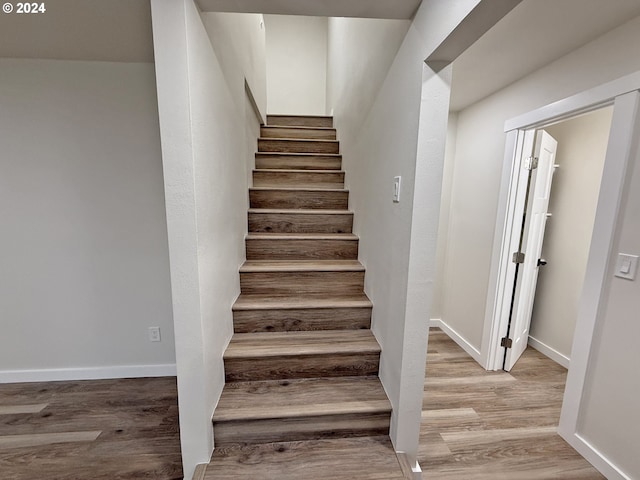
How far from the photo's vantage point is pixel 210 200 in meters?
1.29

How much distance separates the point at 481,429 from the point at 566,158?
7.69 feet

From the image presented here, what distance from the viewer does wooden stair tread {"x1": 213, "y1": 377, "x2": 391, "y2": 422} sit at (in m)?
1.37

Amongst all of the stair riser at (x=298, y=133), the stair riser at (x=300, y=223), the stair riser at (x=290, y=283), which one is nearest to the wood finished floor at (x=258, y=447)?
the stair riser at (x=290, y=283)

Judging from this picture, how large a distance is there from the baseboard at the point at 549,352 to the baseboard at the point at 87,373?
3.18 m

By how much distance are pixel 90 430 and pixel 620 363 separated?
2.81 meters

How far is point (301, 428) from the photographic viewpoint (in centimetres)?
139

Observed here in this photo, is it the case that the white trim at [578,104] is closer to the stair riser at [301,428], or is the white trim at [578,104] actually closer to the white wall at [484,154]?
the white wall at [484,154]

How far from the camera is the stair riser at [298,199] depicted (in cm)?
242

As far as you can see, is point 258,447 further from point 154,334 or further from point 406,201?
point 406,201

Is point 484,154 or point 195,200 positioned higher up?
point 484,154

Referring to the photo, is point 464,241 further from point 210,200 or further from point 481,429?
point 210,200

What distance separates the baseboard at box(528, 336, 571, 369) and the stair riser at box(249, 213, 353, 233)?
2.11 m

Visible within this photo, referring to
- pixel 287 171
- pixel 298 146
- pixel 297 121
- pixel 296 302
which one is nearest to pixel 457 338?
pixel 296 302

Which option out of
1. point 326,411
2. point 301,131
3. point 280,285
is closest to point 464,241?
point 280,285
